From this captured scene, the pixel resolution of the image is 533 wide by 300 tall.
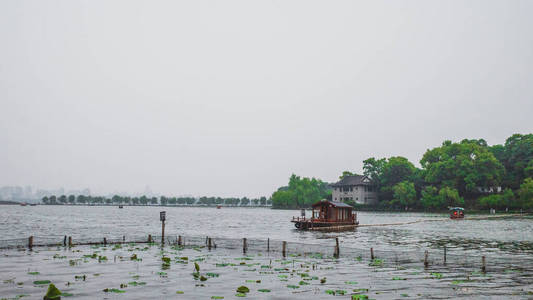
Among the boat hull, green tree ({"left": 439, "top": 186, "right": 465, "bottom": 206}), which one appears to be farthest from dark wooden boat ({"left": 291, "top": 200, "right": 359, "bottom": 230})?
green tree ({"left": 439, "top": 186, "right": 465, "bottom": 206})

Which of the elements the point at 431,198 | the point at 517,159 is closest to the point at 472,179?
the point at 431,198

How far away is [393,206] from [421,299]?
179 m

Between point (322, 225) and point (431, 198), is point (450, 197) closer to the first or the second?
point (431, 198)

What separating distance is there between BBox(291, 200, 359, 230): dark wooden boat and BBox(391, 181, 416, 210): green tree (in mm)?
92957

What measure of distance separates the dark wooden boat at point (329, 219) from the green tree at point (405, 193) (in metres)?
93.0

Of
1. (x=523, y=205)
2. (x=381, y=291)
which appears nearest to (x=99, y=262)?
(x=381, y=291)

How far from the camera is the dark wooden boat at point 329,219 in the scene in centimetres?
9088

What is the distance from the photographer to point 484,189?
185000 mm

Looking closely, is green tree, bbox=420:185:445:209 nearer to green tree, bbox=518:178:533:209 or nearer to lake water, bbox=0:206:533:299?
green tree, bbox=518:178:533:209

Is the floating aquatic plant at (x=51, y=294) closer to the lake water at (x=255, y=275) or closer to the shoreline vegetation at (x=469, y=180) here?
the lake water at (x=255, y=275)

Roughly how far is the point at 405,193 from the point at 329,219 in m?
101

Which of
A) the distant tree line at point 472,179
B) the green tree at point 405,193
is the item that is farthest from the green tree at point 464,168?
the green tree at point 405,193

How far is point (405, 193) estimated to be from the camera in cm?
18288

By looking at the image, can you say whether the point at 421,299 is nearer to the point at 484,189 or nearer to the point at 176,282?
the point at 176,282
